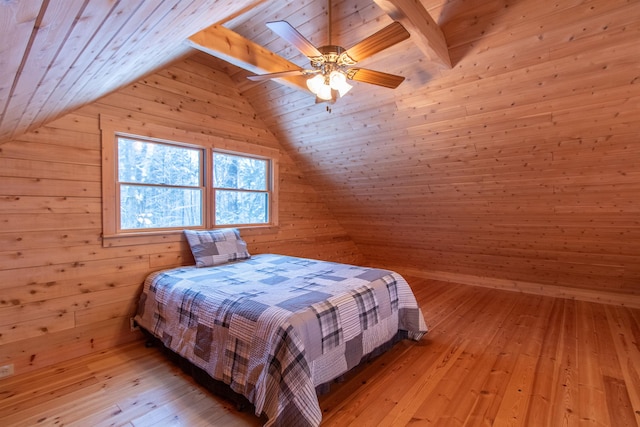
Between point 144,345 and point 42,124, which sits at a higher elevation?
point 42,124

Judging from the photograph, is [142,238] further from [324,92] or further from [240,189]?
[324,92]

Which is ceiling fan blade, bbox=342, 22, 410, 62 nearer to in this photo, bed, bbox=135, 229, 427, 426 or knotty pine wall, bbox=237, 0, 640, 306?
knotty pine wall, bbox=237, 0, 640, 306

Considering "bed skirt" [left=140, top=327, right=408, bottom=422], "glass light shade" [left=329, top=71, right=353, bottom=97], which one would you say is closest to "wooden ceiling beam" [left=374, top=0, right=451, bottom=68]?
"glass light shade" [left=329, top=71, right=353, bottom=97]

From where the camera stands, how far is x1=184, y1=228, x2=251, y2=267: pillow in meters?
3.03

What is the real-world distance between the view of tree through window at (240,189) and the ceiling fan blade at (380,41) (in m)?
2.22

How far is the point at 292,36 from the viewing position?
171 cm

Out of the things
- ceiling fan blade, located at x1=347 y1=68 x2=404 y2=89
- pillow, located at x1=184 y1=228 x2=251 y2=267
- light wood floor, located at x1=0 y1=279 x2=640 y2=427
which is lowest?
light wood floor, located at x1=0 y1=279 x2=640 y2=427

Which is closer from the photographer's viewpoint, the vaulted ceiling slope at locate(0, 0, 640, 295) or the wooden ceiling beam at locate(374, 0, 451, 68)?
the vaulted ceiling slope at locate(0, 0, 640, 295)

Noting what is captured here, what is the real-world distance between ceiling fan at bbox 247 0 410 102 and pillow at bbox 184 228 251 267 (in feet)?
5.66

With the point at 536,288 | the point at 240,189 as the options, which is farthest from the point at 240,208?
the point at 536,288

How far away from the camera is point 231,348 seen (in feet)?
6.18

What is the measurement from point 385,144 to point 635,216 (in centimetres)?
250

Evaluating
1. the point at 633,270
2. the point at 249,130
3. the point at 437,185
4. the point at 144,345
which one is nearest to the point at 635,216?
the point at 633,270

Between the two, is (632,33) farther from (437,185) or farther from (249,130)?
(249,130)
